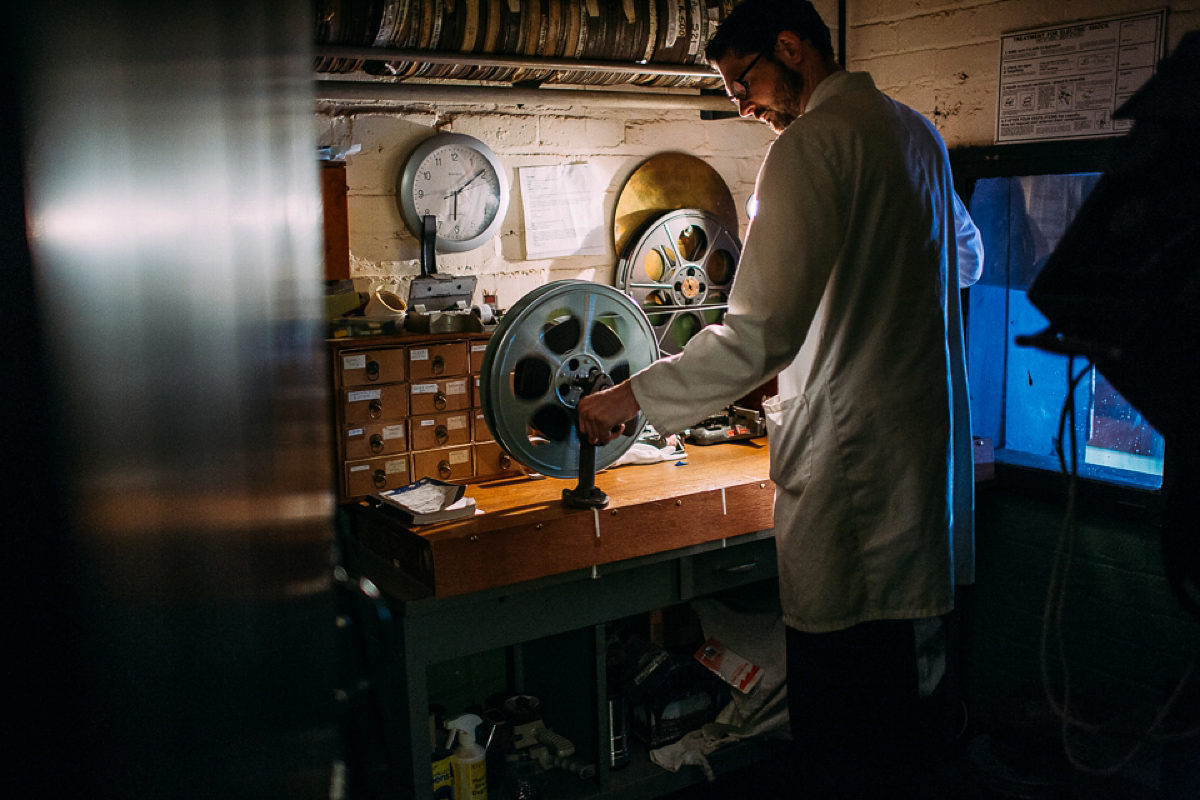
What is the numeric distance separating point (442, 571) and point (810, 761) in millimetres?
803

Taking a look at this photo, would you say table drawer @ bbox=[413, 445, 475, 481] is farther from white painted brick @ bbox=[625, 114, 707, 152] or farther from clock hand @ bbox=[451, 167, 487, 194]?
white painted brick @ bbox=[625, 114, 707, 152]

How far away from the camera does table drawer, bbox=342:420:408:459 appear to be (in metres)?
2.12

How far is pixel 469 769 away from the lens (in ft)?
7.07

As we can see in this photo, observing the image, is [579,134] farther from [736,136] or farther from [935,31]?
[935,31]

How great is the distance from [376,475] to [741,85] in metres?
1.20

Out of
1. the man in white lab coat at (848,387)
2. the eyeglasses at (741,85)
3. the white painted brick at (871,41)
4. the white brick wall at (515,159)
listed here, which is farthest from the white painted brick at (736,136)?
the man in white lab coat at (848,387)

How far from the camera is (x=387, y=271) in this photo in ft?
8.19

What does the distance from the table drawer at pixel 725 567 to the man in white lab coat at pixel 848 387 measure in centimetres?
48

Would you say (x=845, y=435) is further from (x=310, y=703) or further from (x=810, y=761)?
(x=310, y=703)

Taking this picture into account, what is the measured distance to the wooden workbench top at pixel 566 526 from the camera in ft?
6.19

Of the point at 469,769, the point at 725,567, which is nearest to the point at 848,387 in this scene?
the point at 725,567

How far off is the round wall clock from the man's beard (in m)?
0.97

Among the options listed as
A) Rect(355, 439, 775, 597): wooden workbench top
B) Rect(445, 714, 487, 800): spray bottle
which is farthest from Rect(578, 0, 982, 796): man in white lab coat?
Rect(445, 714, 487, 800): spray bottle

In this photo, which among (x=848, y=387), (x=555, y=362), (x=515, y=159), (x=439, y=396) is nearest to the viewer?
(x=848, y=387)
